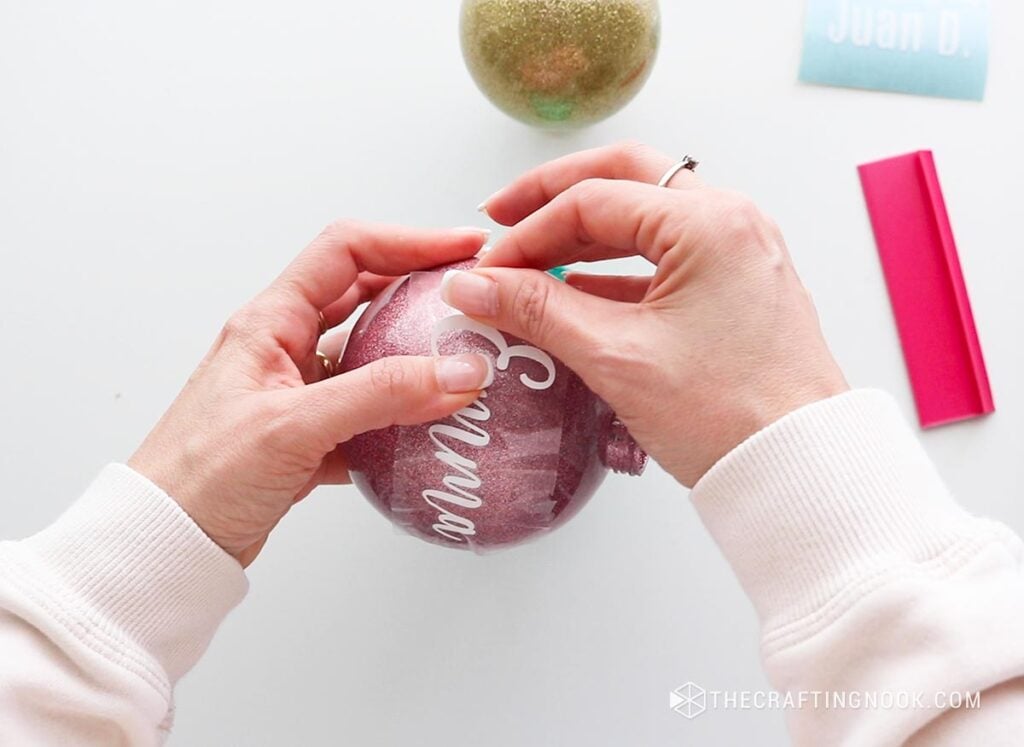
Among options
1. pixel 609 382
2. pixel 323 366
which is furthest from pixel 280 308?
pixel 609 382

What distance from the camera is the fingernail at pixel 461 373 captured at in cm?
52

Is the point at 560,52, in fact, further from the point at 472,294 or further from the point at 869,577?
the point at 869,577

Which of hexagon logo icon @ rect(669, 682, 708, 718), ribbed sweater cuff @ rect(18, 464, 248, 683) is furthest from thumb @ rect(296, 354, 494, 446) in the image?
hexagon logo icon @ rect(669, 682, 708, 718)

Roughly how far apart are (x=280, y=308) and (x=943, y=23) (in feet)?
2.27

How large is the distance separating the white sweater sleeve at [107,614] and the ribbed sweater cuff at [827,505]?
1.05 ft

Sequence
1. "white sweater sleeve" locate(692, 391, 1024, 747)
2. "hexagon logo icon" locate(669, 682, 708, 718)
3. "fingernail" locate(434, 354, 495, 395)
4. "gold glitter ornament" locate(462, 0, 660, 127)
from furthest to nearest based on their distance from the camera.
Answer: "hexagon logo icon" locate(669, 682, 708, 718) < "gold glitter ornament" locate(462, 0, 660, 127) < "fingernail" locate(434, 354, 495, 395) < "white sweater sleeve" locate(692, 391, 1024, 747)

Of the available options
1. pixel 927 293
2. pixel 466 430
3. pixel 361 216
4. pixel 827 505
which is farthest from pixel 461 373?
pixel 927 293

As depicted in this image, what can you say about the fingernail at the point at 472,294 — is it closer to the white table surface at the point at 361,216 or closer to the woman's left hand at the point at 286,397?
the woman's left hand at the point at 286,397

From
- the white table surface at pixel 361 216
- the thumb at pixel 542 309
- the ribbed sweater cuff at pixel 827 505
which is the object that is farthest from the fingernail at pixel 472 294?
the white table surface at pixel 361 216

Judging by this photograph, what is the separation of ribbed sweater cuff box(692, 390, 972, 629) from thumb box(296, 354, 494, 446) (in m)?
0.15

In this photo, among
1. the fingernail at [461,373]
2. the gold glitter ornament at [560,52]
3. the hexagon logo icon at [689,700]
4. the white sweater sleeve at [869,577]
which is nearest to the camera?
the white sweater sleeve at [869,577]

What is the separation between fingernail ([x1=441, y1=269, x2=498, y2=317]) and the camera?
0.52 meters

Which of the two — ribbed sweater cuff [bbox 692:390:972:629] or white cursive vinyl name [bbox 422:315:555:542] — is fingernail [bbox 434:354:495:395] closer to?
white cursive vinyl name [bbox 422:315:555:542]

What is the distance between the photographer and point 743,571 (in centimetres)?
50
